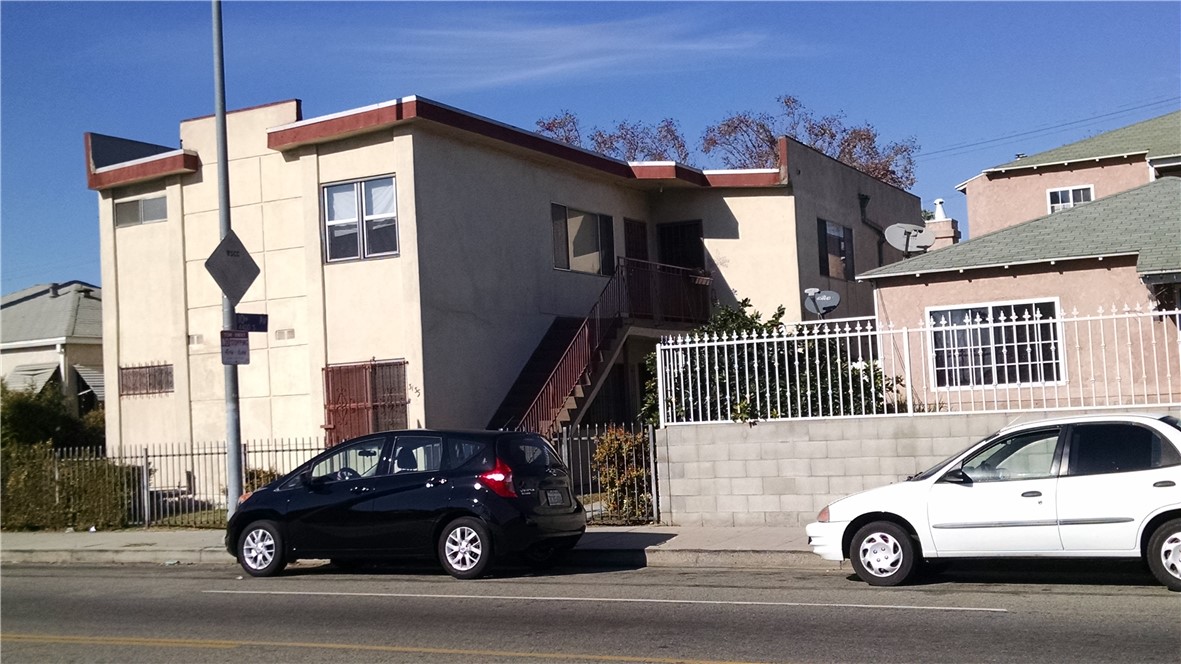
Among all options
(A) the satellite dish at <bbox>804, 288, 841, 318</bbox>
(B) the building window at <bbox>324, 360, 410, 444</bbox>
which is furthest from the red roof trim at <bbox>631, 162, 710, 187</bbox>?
(B) the building window at <bbox>324, 360, 410, 444</bbox>

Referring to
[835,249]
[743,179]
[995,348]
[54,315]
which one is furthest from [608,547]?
[54,315]

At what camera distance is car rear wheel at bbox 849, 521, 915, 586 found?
447 inches

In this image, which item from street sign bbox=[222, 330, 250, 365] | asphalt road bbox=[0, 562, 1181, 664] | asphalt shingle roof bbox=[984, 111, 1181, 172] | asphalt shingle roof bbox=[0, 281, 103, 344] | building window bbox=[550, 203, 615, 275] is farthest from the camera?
asphalt shingle roof bbox=[0, 281, 103, 344]

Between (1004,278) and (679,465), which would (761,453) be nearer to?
(679,465)

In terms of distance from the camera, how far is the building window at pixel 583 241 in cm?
2434

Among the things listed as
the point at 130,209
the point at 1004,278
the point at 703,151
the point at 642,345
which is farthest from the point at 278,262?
the point at 703,151

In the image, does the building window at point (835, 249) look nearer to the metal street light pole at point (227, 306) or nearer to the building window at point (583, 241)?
the building window at point (583, 241)

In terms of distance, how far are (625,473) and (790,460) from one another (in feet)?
8.12

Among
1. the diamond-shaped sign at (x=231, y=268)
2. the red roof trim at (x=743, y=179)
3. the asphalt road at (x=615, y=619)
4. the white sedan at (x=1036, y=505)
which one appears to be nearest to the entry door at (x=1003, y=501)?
the white sedan at (x=1036, y=505)

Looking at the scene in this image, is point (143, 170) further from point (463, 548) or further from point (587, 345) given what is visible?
point (463, 548)

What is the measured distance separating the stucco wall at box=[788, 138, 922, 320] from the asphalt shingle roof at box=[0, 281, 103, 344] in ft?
59.9

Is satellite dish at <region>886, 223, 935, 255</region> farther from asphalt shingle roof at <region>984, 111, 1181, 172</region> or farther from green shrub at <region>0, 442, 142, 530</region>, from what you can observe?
green shrub at <region>0, 442, 142, 530</region>

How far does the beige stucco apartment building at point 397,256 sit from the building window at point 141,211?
0.15 ft

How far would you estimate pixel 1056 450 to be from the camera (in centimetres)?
1091
